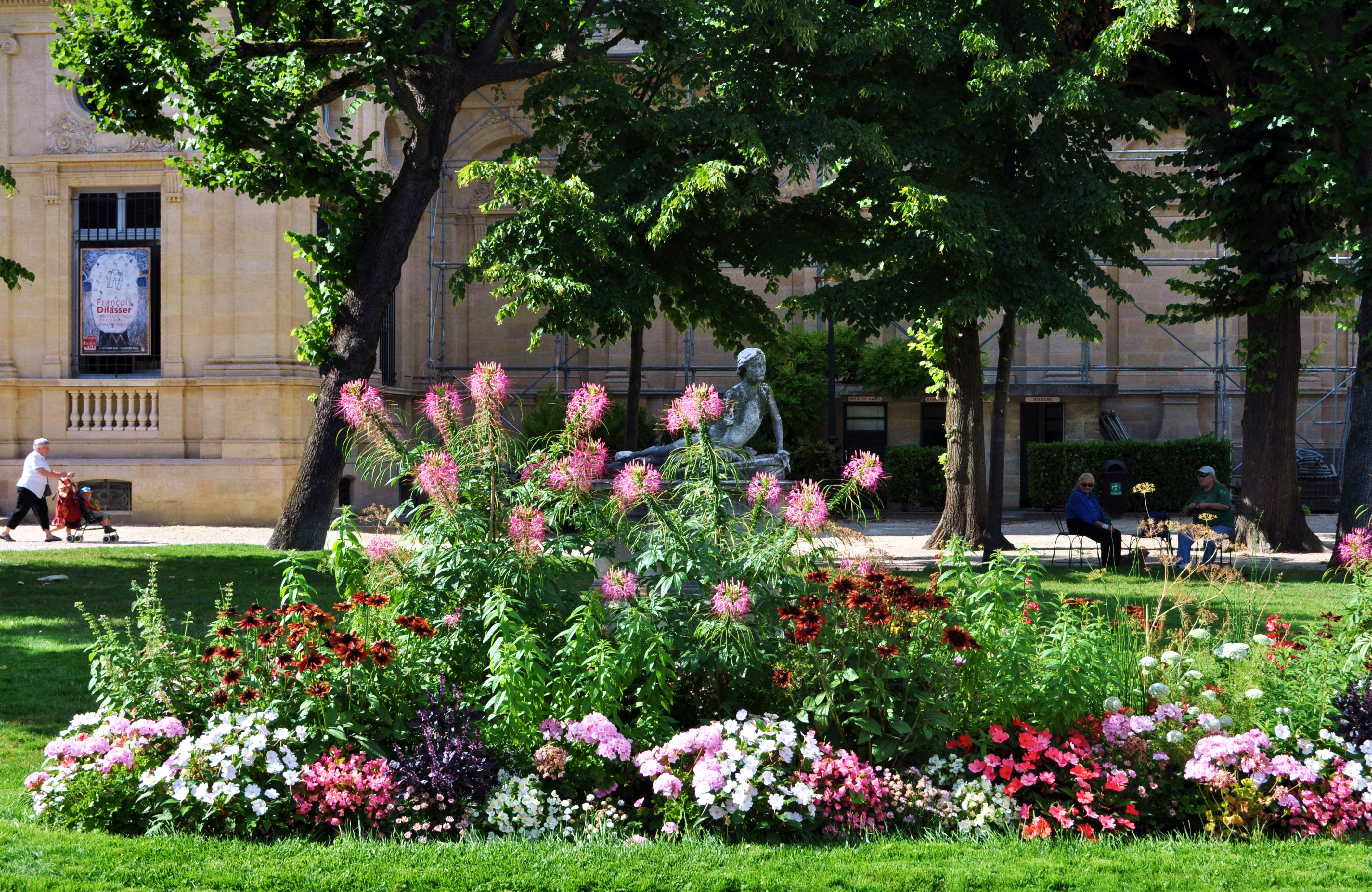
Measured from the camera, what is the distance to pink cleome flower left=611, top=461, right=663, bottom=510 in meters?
5.81

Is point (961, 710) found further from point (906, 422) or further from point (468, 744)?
point (906, 422)

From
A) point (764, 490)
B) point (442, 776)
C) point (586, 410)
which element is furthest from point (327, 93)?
point (442, 776)

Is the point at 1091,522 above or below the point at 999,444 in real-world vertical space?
below

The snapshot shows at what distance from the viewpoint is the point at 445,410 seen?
20.7 feet

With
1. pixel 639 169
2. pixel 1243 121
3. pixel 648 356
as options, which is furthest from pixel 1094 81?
pixel 648 356

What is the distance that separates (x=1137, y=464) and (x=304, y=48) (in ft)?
66.3

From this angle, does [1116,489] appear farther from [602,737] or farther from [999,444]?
[602,737]

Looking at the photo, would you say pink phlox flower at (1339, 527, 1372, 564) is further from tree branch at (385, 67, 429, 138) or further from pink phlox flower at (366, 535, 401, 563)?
tree branch at (385, 67, 429, 138)

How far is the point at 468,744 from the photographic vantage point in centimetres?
517

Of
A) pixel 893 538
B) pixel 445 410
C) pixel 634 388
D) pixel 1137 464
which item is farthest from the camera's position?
pixel 1137 464

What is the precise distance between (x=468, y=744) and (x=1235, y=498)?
19873mm

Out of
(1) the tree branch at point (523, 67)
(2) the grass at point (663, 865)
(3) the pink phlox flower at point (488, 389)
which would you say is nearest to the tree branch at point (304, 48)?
(1) the tree branch at point (523, 67)

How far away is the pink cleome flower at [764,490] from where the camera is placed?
6.01 metres

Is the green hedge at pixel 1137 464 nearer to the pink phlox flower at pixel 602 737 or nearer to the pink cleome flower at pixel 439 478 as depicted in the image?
the pink cleome flower at pixel 439 478
